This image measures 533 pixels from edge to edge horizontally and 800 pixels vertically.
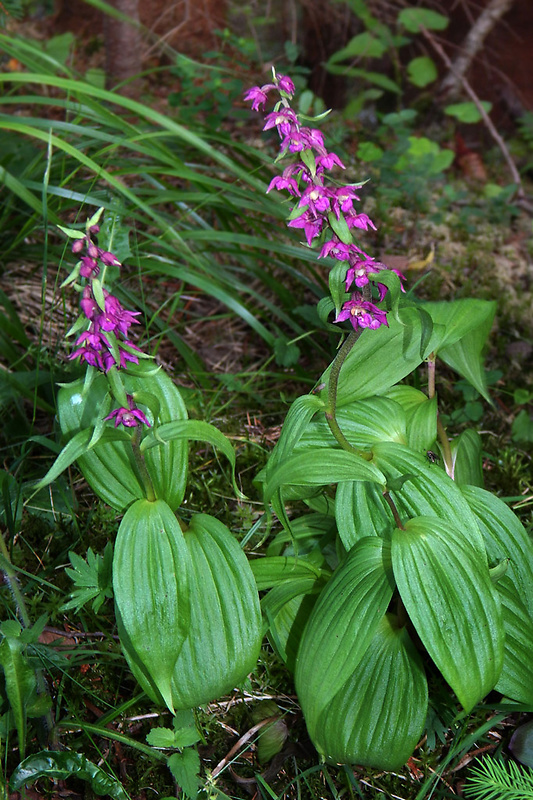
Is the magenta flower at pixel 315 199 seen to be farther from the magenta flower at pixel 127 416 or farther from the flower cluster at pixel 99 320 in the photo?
the magenta flower at pixel 127 416

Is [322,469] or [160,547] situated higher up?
[322,469]

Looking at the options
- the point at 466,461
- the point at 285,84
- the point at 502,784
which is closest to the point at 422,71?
the point at 466,461

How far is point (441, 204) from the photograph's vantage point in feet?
12.2

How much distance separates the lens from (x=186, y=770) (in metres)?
1.66

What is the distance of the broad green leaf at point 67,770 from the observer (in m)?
1.65

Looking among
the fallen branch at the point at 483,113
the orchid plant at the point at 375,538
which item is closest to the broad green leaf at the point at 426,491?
the orchid plant at the point at 375,538

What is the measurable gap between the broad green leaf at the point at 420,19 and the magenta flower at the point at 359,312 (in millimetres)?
3503

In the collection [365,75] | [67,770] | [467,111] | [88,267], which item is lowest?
[67,770]

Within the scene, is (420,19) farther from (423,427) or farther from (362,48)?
(423,427)

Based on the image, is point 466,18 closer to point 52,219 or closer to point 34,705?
point 52,219

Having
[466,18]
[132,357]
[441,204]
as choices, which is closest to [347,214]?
[132,357]

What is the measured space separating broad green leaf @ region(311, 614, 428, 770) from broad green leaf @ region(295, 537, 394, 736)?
8cm

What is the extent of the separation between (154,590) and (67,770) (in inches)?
18.9

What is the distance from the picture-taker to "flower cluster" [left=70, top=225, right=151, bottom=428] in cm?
132
